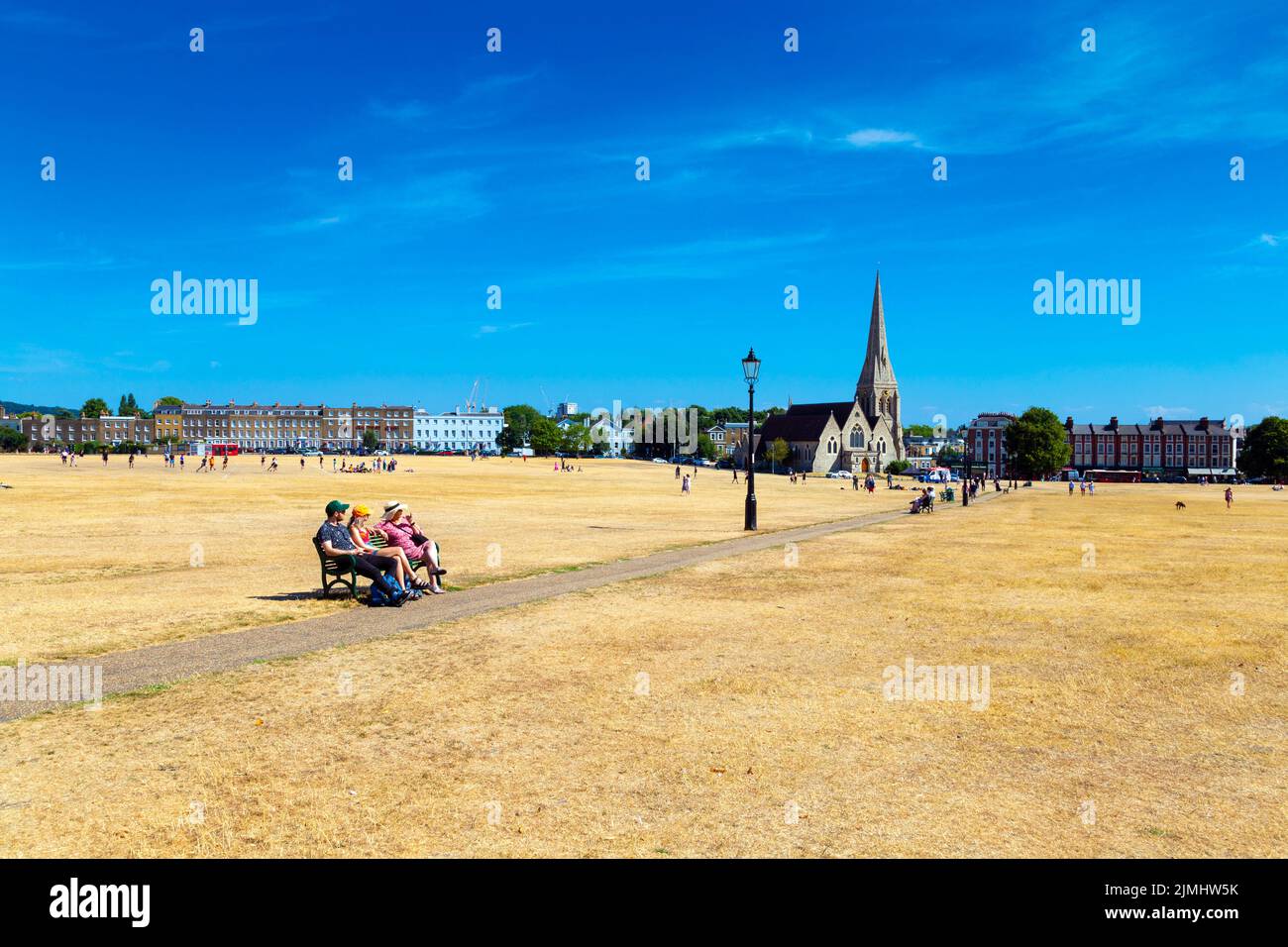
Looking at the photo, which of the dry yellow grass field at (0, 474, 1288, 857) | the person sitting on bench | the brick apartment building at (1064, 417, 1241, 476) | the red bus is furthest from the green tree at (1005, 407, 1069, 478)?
the person sitting on bench

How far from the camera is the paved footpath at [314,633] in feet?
29.2

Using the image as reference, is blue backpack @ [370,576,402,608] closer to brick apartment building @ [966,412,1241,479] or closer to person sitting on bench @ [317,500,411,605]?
person sitting on bench @ [317,500,411,605]

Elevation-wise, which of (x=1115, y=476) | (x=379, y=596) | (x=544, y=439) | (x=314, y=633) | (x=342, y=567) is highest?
(x=544, y=439)

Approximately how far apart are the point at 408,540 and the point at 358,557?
3.80 ft

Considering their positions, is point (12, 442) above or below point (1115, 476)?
above

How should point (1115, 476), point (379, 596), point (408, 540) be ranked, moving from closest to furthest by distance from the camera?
point (379, 596) → point (408, 540) → point (1115, 476)

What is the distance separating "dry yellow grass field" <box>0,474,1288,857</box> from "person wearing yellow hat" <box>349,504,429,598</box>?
2.08m

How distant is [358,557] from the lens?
13.3m

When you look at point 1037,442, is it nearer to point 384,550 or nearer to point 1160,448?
point 1160,448

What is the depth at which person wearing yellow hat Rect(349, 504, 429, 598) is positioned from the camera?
1352 centimetres

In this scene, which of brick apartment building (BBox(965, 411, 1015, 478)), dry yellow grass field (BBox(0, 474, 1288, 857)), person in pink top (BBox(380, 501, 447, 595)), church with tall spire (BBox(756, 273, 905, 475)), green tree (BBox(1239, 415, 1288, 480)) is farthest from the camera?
brick apartment building (BBox(965, 411, 1015, 478))

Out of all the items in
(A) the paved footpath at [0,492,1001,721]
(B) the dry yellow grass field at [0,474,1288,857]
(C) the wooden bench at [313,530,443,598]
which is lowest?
(B) the dry yellow grass field at [0,474,1288,857]

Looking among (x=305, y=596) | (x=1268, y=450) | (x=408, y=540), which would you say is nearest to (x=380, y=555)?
(x=408, y=540)
